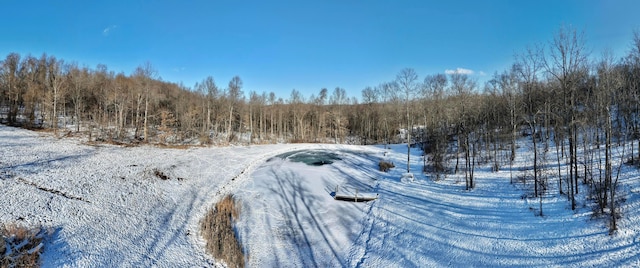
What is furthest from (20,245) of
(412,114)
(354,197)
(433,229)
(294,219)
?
(412,114)

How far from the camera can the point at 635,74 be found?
2791cm

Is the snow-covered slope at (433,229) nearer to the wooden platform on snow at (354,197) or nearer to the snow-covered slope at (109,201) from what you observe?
the wooden platform on snow at (354,197)

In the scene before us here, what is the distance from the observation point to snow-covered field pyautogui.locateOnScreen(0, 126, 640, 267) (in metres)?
11.3

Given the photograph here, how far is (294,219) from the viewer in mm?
16891

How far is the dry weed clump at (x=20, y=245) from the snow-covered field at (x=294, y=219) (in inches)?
15.6

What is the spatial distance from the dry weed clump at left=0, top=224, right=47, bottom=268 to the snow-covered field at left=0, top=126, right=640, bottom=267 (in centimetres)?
40

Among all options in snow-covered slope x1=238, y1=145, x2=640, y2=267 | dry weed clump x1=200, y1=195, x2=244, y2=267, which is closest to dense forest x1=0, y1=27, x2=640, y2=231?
snow-covered slope x1=238, y1=145, x2=640, y2=267

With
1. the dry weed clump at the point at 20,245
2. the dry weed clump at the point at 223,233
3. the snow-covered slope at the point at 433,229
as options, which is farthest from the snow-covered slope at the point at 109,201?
the snow-covered slope at the point at 433,229

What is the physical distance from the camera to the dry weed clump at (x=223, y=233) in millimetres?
12828

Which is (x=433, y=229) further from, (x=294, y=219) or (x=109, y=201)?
(x=109, y=201)

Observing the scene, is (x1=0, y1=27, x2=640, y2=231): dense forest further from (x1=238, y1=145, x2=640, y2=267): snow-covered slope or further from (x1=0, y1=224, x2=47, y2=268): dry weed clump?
(x1=0, y1=224, x2=47, y2=268): dry weed clump

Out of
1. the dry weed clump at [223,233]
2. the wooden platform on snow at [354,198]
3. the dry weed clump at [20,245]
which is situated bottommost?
the dry weed clump at [223,233]

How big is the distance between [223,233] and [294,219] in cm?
401

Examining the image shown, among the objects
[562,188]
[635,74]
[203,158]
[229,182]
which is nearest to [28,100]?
[203,158]
